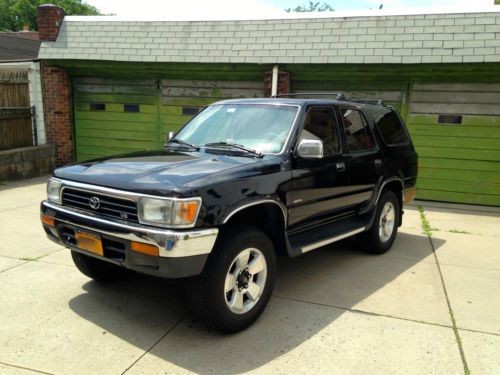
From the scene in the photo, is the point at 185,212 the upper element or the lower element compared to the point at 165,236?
upper

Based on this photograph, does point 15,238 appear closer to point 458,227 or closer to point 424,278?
point 424,278

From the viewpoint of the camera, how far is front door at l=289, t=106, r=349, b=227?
158 inches

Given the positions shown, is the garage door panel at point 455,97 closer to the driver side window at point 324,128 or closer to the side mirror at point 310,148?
the driver side window at point 324,128

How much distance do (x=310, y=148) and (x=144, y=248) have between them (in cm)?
170

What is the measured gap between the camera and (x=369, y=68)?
28.8 feet

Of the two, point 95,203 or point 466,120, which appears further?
point 466,120

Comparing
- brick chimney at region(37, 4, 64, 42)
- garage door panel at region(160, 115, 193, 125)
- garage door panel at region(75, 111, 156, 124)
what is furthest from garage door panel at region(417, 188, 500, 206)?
brick chimney at region(37, 4, 64, 42)

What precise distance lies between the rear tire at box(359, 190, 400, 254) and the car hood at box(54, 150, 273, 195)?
2214 millimetres

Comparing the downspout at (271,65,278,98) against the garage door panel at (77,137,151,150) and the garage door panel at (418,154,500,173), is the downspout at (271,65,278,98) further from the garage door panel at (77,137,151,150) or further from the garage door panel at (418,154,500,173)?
the garage door panel at (77,137,151,150)

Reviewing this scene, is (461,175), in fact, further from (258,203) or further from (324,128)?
(258,203)

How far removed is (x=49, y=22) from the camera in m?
10.6

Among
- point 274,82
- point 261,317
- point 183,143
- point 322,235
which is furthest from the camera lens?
point 274,82

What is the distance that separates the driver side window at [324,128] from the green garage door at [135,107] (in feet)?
18.0

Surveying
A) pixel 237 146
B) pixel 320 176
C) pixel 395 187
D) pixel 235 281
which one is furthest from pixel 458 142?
pixel 235 281
